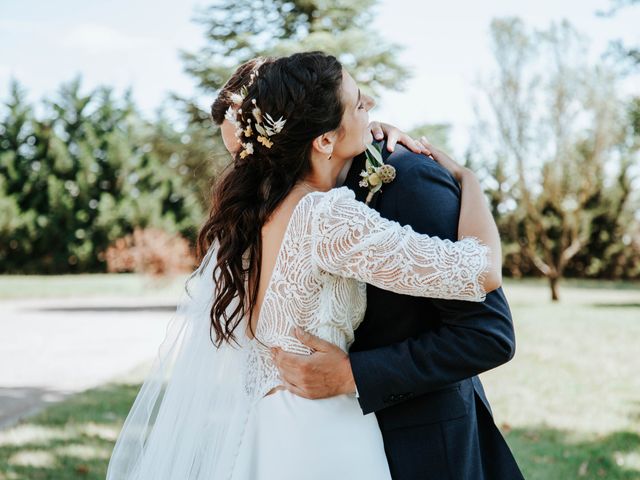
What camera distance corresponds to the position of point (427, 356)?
1.89 m

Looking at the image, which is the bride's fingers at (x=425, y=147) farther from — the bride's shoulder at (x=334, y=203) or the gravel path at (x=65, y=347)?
the gravel path at (x=65, y=347)

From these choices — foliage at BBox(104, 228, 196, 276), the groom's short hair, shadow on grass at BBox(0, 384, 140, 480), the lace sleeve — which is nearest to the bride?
the lace sleeve

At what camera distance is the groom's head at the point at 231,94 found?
8.19 feet

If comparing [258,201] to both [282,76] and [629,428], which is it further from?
[629,428]

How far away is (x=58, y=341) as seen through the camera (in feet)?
38.1

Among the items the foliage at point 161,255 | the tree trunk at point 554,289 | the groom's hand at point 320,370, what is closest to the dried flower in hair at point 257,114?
the groom's hand at point 320,370

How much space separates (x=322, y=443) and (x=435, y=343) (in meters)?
0.45

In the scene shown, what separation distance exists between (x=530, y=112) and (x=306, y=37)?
751 cm

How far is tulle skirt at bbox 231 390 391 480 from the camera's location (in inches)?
78.6

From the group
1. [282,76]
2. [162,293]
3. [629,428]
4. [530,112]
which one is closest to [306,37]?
[530,112]

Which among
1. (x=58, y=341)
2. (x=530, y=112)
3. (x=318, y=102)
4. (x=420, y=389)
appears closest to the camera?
(x=420, y=389)

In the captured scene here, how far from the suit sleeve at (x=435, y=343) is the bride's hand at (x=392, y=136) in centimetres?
A: 18

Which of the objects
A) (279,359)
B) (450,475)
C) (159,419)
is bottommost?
(159,419)

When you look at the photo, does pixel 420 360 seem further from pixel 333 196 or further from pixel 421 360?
pixel 333 196
